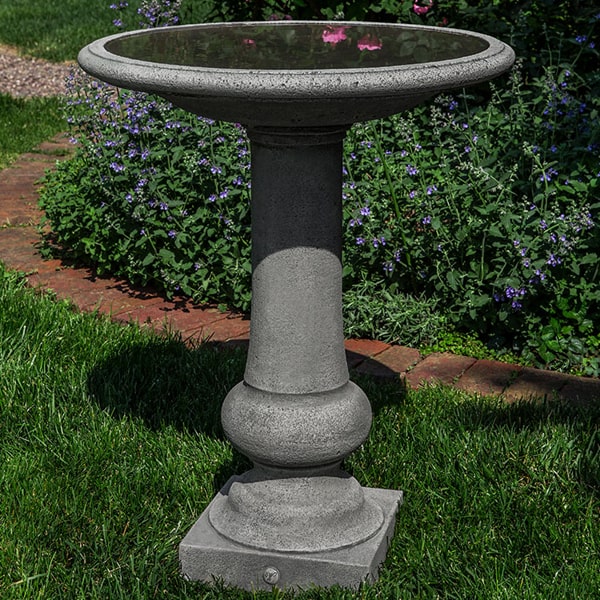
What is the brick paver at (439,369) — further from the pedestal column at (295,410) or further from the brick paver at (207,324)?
the pedestal column at (295,410)

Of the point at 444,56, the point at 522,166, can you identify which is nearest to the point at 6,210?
the point at 522,166

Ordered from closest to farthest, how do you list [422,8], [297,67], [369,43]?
1. [297,67]
2. [369,43]
3. [422,8]

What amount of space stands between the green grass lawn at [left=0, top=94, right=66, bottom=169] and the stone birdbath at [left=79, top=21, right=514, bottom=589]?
15.2 feet

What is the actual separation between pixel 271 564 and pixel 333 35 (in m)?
1.62

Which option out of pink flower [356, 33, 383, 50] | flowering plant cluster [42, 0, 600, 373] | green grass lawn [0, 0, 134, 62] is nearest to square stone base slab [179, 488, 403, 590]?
pink flower [356, 33, 383, 50]

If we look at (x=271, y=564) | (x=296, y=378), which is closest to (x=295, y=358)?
(x=296, y=378)

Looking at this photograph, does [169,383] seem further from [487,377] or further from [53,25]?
[53,25]

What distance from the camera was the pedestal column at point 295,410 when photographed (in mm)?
2869

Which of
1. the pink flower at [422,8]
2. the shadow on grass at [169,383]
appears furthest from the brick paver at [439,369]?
the pink flower at [422,8]

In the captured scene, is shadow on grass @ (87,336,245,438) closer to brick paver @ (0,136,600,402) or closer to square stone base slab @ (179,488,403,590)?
brick paver @ (0,136,600,402)

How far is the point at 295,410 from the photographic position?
295 cm

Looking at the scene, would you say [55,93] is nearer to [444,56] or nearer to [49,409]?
[49,409]

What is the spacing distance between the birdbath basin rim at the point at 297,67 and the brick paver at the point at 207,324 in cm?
144

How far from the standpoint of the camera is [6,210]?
20.7 feet
